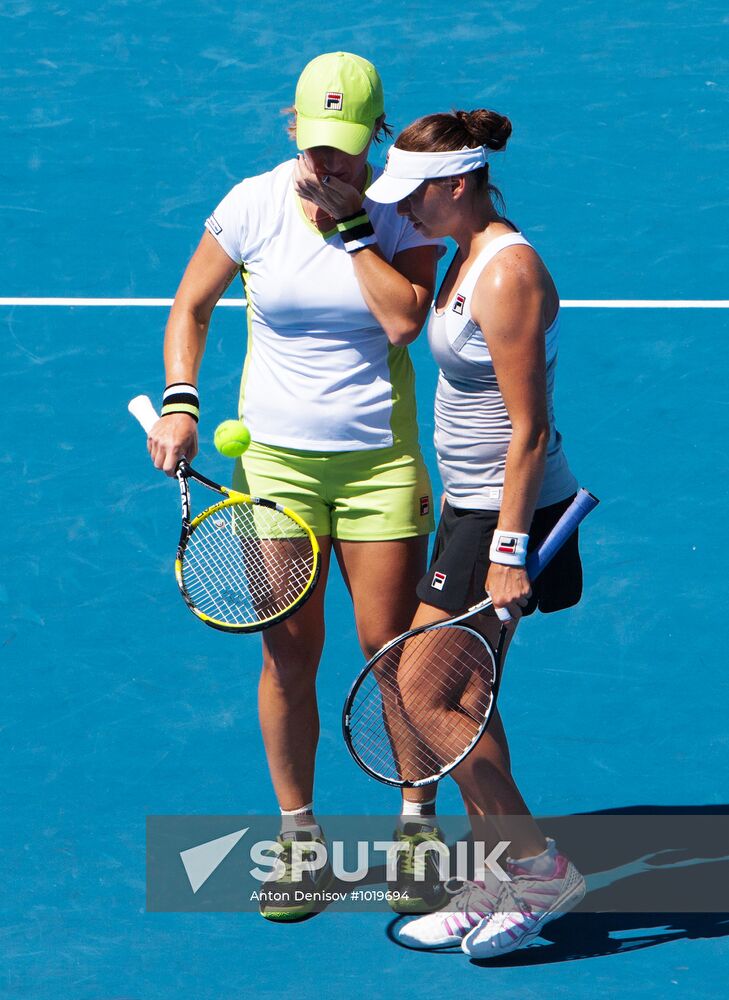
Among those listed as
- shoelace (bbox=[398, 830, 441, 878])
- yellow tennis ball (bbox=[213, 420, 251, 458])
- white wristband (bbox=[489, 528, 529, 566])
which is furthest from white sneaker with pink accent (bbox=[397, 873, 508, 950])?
yellow tennis ball (bbox=[213, 420, 251, 458])

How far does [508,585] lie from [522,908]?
1060 millimetres

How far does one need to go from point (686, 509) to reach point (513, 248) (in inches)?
104

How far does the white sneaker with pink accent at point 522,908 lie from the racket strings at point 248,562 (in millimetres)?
1070

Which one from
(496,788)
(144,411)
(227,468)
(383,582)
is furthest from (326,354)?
(227,468)

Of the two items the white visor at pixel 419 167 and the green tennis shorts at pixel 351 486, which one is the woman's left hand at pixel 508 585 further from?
the white visor at pixel 419 167

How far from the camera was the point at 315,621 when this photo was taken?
187 inches

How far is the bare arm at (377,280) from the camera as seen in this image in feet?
14.0

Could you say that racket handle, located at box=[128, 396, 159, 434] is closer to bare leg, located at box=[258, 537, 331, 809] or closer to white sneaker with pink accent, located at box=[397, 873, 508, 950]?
bare leg, located at box=[258, 537, 331, 809]

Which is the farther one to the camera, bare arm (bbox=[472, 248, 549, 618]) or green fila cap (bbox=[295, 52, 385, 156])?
green fila cap (bbox=[295, 52, 385, 156])

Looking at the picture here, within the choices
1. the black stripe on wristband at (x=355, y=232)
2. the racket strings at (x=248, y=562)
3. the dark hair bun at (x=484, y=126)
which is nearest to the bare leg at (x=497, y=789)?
the racket strings at (x=248, y=562)

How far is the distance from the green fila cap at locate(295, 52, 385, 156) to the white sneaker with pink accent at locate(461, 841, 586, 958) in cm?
213

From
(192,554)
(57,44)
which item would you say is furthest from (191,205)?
(192,554)

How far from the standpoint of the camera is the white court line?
751 cm
